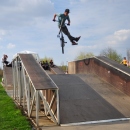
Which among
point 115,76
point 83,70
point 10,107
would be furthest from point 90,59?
point 10,107

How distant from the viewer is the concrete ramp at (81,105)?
24.1ft

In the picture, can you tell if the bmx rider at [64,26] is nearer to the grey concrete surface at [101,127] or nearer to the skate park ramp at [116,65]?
the skate park ramp at [116,65]

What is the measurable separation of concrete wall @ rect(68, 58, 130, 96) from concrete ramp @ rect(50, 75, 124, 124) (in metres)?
1.42

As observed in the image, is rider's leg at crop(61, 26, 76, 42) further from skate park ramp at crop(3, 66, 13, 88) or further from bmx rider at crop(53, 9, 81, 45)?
skate park ramp at crop(3, 66, 13, 88)

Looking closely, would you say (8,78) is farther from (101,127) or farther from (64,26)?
(101,127)

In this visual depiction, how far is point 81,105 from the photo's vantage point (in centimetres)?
809

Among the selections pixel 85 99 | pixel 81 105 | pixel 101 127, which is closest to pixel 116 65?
pixel 85 99

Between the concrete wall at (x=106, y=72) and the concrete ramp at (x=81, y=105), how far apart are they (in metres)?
1.42

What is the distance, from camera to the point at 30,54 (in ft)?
30.9

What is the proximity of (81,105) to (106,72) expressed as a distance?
3.83 meters

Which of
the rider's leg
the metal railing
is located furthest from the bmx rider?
the metal railing

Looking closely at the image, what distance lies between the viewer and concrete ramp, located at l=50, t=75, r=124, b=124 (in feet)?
24.1

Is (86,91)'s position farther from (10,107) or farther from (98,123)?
(10,107)

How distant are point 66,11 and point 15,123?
5.86m
